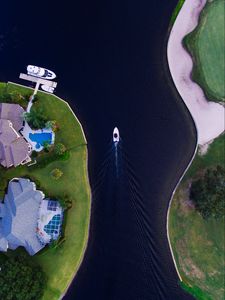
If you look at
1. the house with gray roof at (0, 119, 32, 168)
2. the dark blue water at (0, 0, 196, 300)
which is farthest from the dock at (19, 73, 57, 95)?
the house with gray roof at (0, 119, 32, 168)

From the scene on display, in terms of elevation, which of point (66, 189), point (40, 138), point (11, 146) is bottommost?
point (66, 189)

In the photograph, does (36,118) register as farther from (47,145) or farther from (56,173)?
(56,173)

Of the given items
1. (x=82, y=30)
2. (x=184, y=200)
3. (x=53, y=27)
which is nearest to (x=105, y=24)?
(x=82, y=30)

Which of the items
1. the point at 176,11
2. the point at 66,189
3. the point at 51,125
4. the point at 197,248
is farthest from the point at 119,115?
the point at 197,248

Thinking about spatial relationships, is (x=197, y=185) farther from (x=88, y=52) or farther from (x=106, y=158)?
(x=88, y=52)

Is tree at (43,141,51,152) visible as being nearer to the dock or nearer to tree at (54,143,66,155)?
tree at (54,143,66,155)
